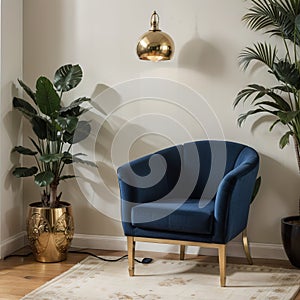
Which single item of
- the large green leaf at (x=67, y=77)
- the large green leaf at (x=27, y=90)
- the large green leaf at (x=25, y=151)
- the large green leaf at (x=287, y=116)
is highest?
the large green leaf at (x=67, y=77)

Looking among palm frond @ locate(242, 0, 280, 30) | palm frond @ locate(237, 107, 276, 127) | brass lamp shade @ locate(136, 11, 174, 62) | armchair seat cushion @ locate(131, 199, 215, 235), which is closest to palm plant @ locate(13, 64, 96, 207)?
brass lamp shade @ locate(136, 11, 174, 62)

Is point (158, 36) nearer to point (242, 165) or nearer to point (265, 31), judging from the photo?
point (265, 31)

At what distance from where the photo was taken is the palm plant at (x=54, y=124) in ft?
15.7

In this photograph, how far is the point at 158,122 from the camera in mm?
5062

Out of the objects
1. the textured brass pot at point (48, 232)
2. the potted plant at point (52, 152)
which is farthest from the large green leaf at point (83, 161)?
the textured brass pot at point (48, 232)

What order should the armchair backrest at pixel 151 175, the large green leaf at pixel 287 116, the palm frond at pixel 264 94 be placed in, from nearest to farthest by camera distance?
the large green leaf at pixel 287 116
the armchair backrest at pixel 151 175
the palm frond at pixel 264 94

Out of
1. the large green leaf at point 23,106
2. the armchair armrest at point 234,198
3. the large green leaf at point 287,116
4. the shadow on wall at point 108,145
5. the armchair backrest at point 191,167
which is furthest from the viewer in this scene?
the shadow on wall at point 108,145

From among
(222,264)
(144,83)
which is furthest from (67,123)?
(222,264)

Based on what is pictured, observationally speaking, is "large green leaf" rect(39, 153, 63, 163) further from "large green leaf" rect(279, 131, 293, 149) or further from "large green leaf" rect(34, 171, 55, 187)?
"large green leaf" rect(279, 131, 293, 149)

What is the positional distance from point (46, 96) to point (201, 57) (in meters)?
1.15

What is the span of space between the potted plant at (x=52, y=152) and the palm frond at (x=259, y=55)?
1180mm

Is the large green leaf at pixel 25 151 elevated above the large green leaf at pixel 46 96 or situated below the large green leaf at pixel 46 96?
below

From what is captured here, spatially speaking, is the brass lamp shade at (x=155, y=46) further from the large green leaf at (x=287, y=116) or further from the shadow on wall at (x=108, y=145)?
the large green leaf at (x=287, y=116)

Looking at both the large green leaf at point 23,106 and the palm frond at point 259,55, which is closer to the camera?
the palm frond at point 259,55
